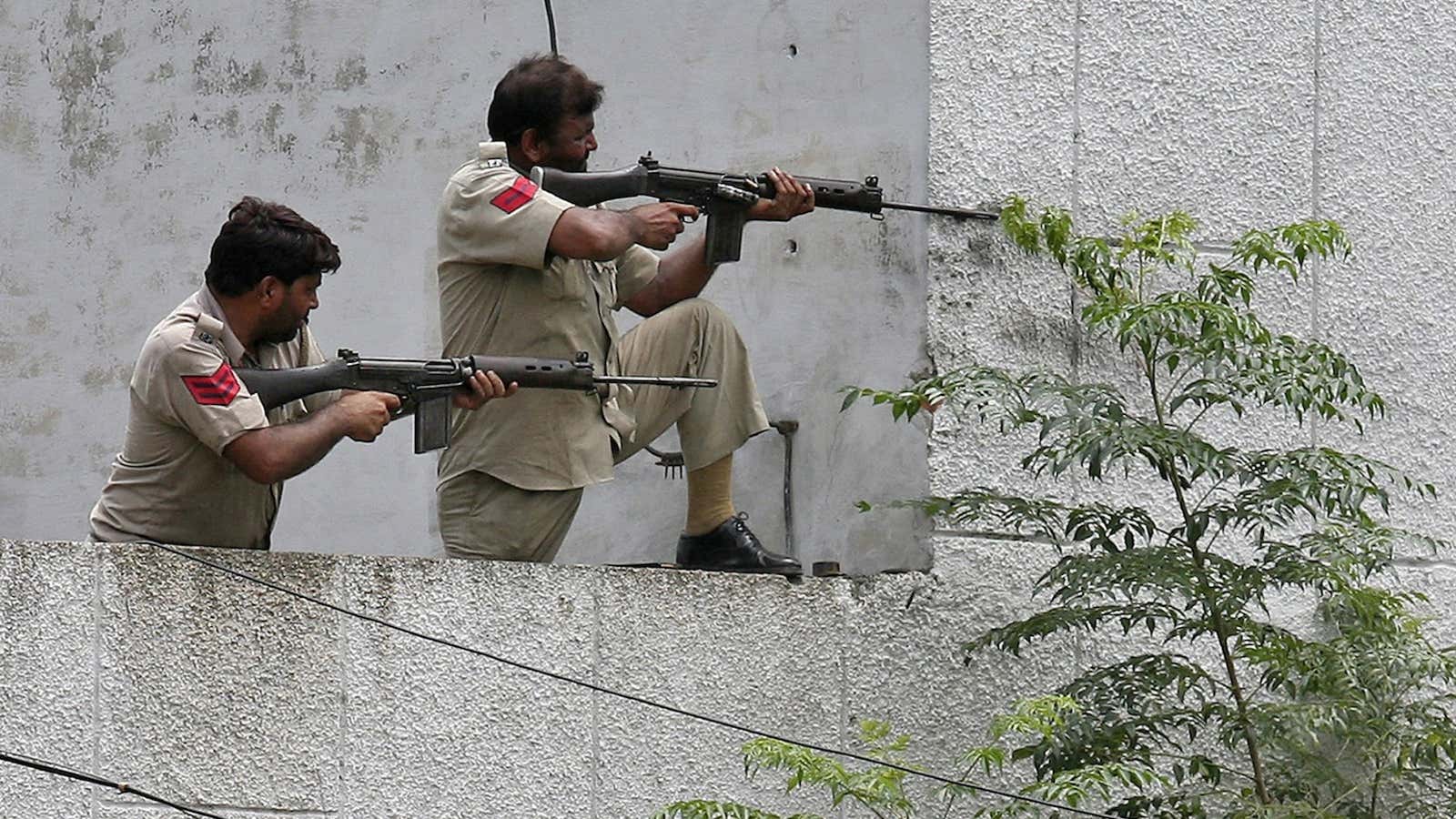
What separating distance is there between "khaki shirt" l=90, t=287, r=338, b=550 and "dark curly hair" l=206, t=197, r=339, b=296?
0.26ft

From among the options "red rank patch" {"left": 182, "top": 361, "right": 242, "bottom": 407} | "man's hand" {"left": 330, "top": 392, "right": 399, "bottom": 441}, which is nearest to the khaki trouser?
"man's hand" {"left": 330, "top": 392, "right": 399, "bottom": 441}

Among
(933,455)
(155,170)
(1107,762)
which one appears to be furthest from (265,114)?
(1107,762)

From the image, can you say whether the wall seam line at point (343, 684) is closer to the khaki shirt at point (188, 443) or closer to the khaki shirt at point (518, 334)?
the khaki shirt at point (188, 443)

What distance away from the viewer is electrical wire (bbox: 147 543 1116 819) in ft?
16.5

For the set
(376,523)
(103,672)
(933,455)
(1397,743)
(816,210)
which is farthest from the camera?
(376,523)

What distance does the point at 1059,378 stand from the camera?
→ 18.3 ft

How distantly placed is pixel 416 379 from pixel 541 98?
83 cm

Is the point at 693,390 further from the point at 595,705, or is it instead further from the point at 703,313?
the point at 595,705

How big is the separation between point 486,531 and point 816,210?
1.50 metres

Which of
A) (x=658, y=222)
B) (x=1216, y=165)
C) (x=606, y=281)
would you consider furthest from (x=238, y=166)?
(x=1216, y=165)

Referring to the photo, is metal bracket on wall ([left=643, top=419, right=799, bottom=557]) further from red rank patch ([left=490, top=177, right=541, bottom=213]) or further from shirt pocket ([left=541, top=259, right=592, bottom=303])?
red rank patch ([left=490, top=177, right=541, bottom=213])

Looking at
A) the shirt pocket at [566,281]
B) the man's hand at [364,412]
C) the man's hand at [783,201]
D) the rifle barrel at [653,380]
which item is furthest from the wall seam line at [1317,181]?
the man's hand at [364,412]

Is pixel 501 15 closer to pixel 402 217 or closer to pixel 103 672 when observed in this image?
pixel 402 217

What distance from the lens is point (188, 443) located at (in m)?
5.23
